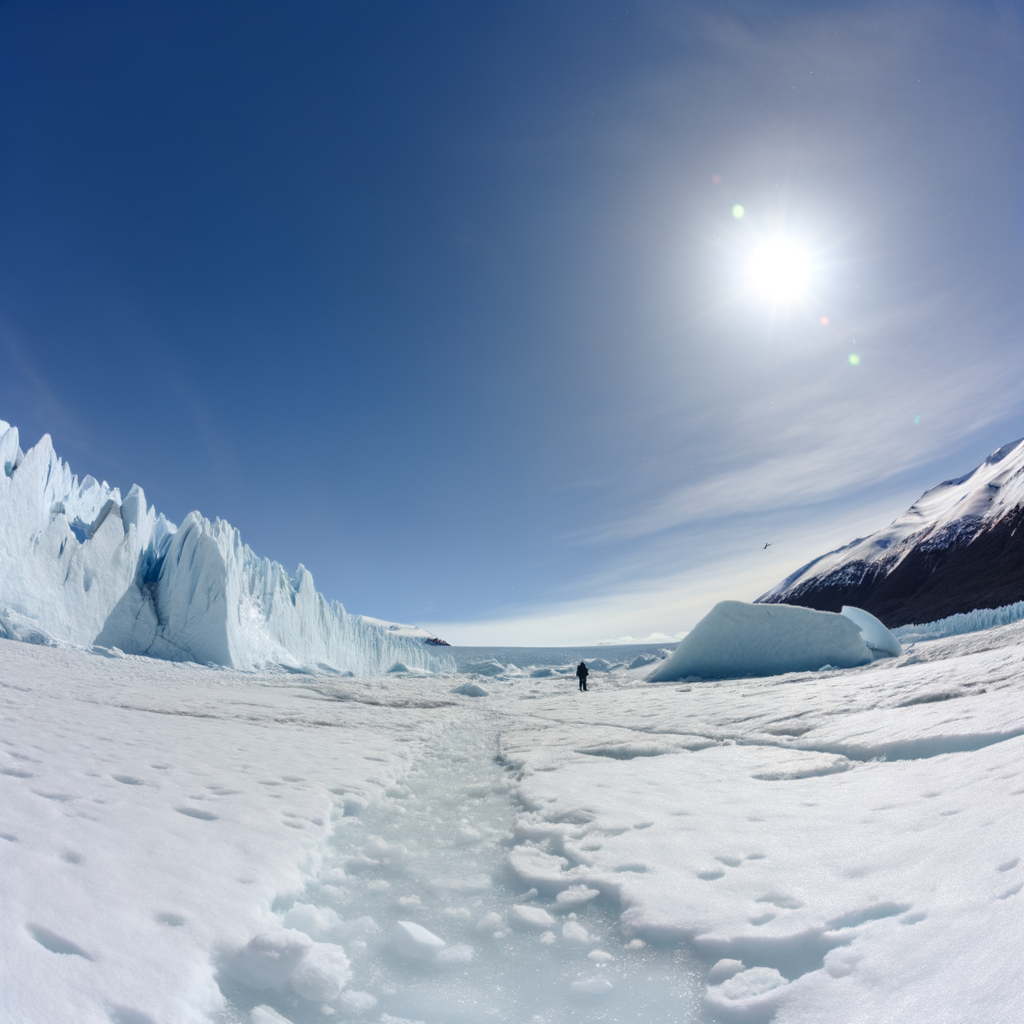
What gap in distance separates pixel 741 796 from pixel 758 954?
2256 mm

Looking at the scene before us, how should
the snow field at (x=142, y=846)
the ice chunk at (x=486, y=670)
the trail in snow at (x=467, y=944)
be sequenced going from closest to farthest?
1. the snow field at (x=142, y=846)
2. the trail in snow at (x=467, y=944)
3. the ice chunk at (x=486, y=670)

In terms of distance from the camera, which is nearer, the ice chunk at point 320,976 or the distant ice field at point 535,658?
the ice chunk at point 320,976

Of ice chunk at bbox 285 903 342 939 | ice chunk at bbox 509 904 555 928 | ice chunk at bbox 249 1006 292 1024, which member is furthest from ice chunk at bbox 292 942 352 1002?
ice chunk at bbox 509 904 555 928

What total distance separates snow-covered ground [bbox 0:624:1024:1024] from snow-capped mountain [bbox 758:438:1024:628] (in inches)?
2894

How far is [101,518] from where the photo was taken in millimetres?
24250

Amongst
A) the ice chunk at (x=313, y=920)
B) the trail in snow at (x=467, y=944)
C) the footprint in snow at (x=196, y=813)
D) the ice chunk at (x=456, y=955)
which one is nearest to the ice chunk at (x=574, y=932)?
the trail in snow at (x=467, y=944)

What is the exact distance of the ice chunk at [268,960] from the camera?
2.20m

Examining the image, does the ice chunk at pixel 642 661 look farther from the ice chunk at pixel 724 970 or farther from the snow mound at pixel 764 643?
the ice chunk at pixel 724 970

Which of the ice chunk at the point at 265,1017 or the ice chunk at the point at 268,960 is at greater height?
the ice chunk at the point at 268,960

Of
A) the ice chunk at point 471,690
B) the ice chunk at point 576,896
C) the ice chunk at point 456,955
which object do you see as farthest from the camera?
the ice chunk at point 471,690

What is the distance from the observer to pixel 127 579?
24.3 metres

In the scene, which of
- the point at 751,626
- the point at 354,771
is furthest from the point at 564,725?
the point at 751,626

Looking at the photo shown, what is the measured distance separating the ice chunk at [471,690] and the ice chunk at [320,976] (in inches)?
704

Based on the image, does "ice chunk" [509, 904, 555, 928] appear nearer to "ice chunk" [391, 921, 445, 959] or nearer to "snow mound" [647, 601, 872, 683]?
"ice chunk" [391, 921, 445, 959]
